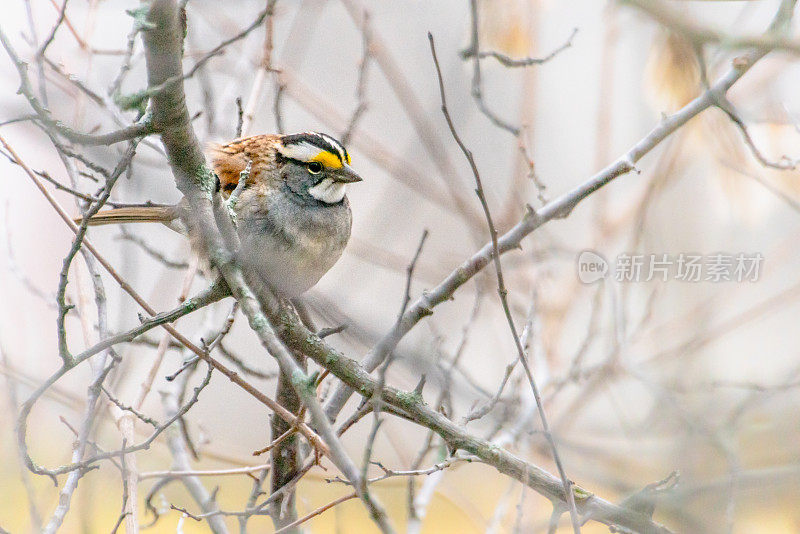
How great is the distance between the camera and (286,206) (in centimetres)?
395

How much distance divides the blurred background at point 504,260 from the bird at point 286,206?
7.4 inches

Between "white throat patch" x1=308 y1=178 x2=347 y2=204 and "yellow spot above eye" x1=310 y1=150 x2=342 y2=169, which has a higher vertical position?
"yellow spot above eye" x1=310 y1=150 x2=342 y2=169

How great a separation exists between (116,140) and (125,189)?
212cm

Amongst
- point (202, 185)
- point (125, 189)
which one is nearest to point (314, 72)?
point (125, 189)

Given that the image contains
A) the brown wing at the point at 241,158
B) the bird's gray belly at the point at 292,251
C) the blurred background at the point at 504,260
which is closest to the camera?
the blurred background at the point at 504,260

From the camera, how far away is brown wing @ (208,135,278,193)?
402cm

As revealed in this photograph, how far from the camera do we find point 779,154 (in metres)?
3.82
